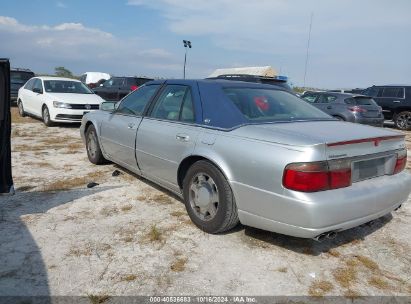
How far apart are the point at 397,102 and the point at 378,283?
1419 centimetres

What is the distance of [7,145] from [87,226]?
113 centimetres

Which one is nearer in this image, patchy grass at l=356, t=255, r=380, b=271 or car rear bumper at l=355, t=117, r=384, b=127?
patchy grass at l=356, t=255, r=380, b=271

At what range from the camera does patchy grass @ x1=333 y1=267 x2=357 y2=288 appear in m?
3.12

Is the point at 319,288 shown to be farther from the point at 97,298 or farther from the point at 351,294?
the point at 97,298

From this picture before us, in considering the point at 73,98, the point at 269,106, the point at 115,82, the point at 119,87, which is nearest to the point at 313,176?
the point at 269,106

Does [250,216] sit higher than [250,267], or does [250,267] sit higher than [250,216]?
[250,216]

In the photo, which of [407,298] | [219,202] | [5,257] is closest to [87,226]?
[5,257]

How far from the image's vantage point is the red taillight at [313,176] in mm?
3000

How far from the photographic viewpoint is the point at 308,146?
302 cm

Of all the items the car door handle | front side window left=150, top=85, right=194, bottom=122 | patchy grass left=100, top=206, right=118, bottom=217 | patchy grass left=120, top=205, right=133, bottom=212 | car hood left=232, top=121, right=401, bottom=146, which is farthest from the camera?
patchy grass left=120, top=205, right=133, bottom=212

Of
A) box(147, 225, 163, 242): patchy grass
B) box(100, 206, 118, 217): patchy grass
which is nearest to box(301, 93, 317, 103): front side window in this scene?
box(100, 206, 118, 217): patchy grass

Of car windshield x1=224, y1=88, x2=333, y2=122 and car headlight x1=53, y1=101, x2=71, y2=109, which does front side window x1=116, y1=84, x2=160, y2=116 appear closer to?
car windshield x1=224, y1=88, x2=333, y2=122

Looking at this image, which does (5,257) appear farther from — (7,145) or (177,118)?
(177,118)

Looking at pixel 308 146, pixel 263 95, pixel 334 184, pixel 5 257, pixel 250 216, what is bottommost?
pixel 5 257
